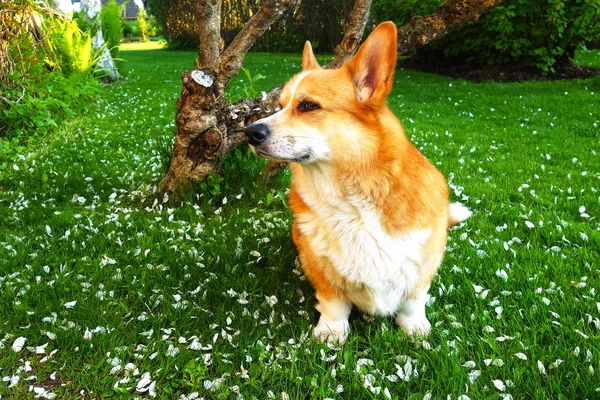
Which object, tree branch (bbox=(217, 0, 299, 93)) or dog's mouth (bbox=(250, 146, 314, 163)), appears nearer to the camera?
dog's mouth (bbox=(250, 146, 314, 163))

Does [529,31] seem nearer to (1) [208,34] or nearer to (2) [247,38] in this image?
(2) [247,38]

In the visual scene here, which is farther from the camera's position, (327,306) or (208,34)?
(208,34)

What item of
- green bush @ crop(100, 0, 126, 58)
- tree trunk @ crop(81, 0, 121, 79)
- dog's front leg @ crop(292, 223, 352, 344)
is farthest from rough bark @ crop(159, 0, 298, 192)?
green bush @ crop(100, 0, 126, 58)

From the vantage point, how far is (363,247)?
259cm

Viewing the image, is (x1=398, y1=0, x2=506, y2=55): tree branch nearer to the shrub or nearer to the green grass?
the green grass

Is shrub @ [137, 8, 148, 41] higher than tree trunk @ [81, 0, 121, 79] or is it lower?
lower

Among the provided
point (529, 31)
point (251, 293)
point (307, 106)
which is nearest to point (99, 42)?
point (529, 31)

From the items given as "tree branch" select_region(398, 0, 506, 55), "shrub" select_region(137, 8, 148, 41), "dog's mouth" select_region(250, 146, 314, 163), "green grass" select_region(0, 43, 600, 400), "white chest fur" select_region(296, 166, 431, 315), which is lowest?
"shrub" select_region(137, 8, 148, 41)

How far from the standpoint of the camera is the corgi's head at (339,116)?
2529 mm

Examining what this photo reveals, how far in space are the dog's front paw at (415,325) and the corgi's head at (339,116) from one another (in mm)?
1098

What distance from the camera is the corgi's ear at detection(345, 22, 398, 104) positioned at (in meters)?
2.47

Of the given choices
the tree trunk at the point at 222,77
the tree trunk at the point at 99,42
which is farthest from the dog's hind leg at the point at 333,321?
the tree trunk at the point at 99,42

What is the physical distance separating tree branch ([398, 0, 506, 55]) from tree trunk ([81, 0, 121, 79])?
36.9 ft

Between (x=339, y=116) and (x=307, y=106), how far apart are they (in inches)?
7.9
